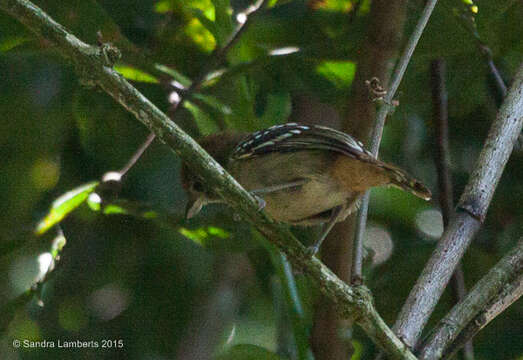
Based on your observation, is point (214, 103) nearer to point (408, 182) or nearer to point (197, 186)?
point (197, 186)

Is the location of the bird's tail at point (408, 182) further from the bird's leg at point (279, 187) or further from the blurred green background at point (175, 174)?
the blurred green background at point (175, 174)

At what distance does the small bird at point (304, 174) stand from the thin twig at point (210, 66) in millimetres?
831

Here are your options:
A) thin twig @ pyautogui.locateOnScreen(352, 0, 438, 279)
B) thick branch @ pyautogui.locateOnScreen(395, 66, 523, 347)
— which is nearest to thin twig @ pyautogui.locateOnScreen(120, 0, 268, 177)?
thin twig @ pyautogui.locateOnScreen(352, 0, 438, 279)

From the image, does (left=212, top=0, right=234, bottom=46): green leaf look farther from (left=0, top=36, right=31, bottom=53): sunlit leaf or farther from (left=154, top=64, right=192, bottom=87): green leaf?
(left=0, top=36, right=31, bottom=53): sunlit leaf

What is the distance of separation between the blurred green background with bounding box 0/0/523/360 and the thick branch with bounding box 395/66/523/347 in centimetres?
139

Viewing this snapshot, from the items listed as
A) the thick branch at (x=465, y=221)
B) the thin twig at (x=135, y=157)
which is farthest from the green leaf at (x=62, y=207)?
the thick branch at (x=465, y=221)

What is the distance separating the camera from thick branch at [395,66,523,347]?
9.46 feet

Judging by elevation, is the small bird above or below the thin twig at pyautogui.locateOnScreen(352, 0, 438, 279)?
below

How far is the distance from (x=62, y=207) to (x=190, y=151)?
6.28ft

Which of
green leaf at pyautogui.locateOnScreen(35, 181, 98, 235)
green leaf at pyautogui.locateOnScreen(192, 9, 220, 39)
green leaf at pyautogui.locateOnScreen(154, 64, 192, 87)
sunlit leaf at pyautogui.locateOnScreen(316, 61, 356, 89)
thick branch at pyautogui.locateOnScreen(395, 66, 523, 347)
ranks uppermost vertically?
thick branch at pyautogui.locateOnScreen(395, 66, 523, 347)

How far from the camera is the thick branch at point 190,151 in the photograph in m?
2.70

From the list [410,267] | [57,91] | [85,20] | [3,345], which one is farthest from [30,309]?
[410,267]

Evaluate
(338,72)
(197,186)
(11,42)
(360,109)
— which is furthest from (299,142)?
(11,42)

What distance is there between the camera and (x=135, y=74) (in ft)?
16.3
